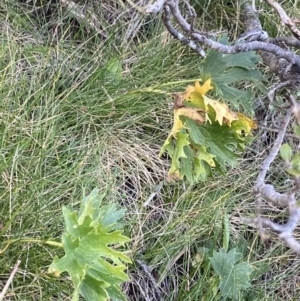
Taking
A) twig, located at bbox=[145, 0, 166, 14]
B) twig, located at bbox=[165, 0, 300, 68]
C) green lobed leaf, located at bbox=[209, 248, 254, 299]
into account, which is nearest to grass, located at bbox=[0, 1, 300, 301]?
green lobed leaf, located at bbox=[209, 248, 254, 299]

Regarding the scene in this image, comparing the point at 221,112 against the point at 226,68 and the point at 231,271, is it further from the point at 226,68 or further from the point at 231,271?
the point at 231,271

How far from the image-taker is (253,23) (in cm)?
153

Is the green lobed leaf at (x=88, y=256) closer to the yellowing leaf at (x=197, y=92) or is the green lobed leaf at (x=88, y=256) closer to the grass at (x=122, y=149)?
the grass at (x=122, y=149)

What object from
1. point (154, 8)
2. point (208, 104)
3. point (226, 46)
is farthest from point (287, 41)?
point (154, 8)

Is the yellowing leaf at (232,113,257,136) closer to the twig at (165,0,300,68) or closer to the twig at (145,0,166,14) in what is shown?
the twig at (165,0,300,68)

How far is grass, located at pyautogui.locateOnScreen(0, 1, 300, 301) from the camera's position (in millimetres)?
1320

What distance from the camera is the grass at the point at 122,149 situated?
4.33 ft

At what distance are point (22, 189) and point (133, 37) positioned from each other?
1.93ft

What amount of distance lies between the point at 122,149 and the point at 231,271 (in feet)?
1.41

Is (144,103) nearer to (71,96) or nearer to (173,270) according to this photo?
(71,96)

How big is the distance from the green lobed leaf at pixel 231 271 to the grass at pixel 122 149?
34 mm

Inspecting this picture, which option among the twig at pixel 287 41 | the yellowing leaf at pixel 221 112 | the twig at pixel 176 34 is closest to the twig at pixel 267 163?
the yellowing leaf at pixel 221 112

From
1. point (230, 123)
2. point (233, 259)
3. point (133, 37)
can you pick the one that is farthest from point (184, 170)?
point (133, 37)

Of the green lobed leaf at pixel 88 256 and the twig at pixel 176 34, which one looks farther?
the twig at pixel 176 34
